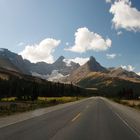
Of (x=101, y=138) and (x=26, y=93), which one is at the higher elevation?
(x=26, y=93)

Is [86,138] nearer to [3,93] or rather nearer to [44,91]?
[3,93]

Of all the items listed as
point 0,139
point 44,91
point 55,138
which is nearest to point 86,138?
point 55,138

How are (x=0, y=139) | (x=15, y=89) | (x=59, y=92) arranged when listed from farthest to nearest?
1. (x=59, y=92)
2. (x=15, y=89)
3. (x=0, y=139)

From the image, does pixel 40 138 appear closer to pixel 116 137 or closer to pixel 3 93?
pixel 116 137

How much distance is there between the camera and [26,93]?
124m

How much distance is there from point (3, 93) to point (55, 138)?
12295 cm

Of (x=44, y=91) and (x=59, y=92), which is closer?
(x=44, y=91)

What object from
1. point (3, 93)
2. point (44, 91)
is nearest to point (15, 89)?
point (3, 93)

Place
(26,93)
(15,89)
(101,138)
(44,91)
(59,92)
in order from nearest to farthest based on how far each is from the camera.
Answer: (101,138), (26,93), (15,89), (44,91), (59,92)

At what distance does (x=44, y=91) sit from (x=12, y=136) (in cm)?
14928

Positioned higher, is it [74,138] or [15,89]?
[15,89]

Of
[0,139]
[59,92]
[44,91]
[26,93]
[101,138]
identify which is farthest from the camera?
[59,92]

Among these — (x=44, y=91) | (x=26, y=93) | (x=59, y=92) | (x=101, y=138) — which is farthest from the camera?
(x=59, y=92)

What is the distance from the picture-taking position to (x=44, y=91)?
531 feet
